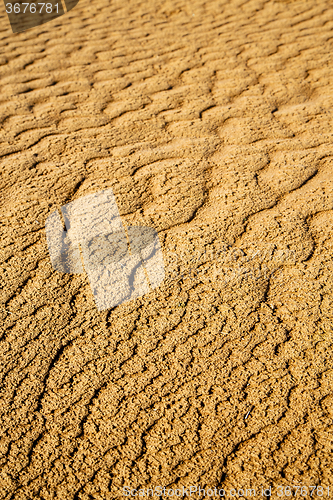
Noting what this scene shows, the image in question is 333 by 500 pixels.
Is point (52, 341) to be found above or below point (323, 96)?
below

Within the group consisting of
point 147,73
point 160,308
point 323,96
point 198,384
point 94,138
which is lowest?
point 198,384

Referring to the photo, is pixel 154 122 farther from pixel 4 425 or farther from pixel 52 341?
pixel 4 425

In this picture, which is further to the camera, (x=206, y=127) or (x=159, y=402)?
(x=206, y=127)

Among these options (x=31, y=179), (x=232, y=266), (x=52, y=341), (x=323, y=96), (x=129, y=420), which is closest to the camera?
(x=129, y=420)

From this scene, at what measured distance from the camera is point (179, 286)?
5.15ft

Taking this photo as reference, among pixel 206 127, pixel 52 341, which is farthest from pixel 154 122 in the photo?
pixel 52 341

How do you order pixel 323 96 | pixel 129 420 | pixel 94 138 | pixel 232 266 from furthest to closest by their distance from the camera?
pixel 323 96 → pixel 94 138 → pixel 232 266 → pixel 129 420

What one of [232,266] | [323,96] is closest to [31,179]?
[232,266]

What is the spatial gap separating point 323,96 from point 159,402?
6.76 feet

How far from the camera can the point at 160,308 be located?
1499 mm

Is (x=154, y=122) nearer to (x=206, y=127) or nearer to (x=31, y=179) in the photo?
(x=206, y=127)

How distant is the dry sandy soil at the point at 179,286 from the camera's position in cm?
115

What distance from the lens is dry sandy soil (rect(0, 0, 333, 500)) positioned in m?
1.15

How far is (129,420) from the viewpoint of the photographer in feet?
3.98
